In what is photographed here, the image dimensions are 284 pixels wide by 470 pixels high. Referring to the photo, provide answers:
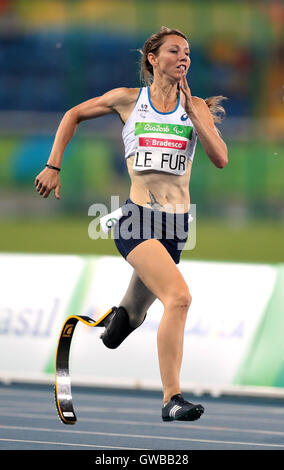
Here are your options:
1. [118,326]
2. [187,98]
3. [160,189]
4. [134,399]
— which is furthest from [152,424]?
[187,98]

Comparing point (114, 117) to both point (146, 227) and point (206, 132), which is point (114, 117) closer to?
point (146, 227)

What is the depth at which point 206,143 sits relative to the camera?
7.51 m

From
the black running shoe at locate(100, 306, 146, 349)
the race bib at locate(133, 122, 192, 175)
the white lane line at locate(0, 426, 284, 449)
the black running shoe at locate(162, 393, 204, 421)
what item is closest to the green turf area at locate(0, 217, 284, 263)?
the white lane line at locate(0, 426, 284, 449)

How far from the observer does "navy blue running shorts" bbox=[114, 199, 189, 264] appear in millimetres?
7742

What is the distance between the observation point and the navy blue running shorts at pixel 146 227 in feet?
25.4

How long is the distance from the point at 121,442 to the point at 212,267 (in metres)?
3.28

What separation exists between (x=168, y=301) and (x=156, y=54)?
1619 millimetres

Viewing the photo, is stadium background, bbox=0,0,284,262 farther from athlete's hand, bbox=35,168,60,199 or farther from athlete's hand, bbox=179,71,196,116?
athlete's hand, bbox=179,71,196,116

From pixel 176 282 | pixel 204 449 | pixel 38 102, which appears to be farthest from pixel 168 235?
pixel 38 102

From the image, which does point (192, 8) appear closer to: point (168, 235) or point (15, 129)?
point (15, 129)

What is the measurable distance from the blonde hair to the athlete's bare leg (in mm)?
1024

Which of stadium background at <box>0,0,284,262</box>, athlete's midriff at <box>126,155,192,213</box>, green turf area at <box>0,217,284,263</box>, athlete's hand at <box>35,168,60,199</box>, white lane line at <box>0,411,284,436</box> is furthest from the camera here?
stadium background at <box>0,0,284,262</box>

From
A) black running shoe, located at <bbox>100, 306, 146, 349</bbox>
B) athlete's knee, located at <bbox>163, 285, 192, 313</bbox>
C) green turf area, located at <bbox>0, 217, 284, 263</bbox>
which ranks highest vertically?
green turf area, located at <bbox>0, 217, 284, 263</bbox>

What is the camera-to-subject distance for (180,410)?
7.22m
